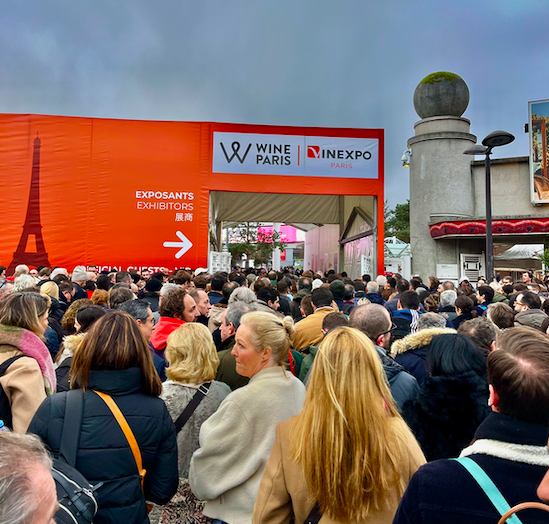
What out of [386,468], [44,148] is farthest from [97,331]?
[44,148]

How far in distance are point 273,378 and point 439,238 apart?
59.8 feet

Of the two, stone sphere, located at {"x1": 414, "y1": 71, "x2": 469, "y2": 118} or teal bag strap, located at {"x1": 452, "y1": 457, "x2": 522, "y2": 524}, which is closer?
teal bag strap, located at {"x1": 452, "y1": 457, "x2": 522, "y2": 524}

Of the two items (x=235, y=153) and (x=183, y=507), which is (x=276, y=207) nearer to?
(x=235, y=153)

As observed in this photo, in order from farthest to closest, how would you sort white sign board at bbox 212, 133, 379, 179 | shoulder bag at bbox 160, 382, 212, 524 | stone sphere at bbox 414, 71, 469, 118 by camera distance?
stone sphere at bbox 414, 71, 469, 118 < white sign board at bbox 212, 133, 379, 179 < shoulder bag at bbox 160, 382, 212, 524

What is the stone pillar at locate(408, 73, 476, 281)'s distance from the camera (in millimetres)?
19125

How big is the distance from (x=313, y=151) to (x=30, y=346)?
11.9m

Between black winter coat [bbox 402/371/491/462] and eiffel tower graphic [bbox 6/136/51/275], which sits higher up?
eiffel tower graphic [bbox 6/136/51/275]

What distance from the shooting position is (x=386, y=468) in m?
1.58

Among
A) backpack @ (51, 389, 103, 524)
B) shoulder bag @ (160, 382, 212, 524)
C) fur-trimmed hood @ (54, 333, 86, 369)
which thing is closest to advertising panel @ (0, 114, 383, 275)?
fur-trimmed hood @ (54, 333, 86, 369)

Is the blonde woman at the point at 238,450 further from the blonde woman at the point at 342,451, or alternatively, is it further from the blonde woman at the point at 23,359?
the blonde woman at the point at 23,359

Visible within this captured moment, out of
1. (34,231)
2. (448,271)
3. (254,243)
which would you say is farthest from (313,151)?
(254,243)

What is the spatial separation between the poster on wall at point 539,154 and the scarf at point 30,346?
19.9 metres

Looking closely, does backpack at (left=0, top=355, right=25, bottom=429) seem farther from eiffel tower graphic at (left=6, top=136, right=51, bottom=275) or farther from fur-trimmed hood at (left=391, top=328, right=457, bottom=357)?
eiffel tower graphic at (left=6, top=136, right=51, bottom=275)

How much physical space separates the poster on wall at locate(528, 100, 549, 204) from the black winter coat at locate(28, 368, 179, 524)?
19.9m
